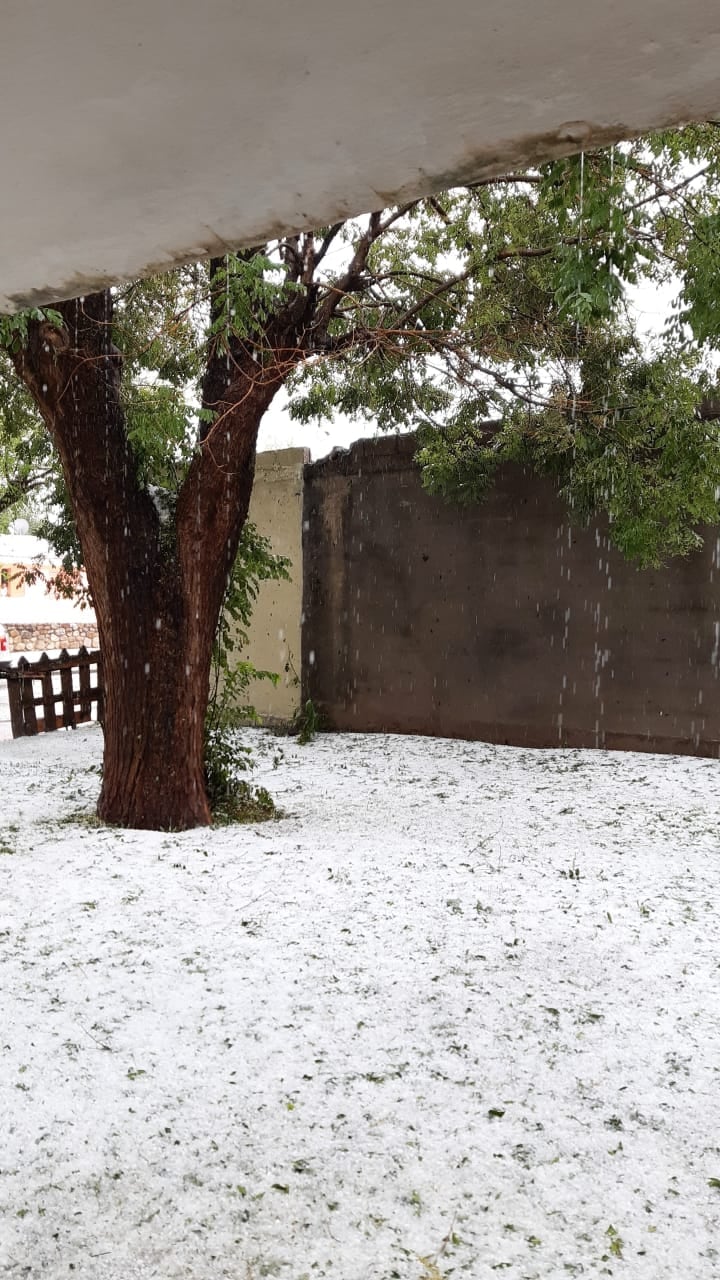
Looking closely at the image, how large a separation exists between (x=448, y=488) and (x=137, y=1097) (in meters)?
6.35

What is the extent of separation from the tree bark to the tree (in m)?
0.01

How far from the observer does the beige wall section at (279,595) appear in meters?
9.83

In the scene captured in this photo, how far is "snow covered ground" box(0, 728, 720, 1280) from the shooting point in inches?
87.5

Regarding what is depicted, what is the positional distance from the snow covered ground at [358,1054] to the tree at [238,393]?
1.11 meters

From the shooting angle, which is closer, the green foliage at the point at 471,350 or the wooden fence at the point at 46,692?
the green foliage at the point at 471,350

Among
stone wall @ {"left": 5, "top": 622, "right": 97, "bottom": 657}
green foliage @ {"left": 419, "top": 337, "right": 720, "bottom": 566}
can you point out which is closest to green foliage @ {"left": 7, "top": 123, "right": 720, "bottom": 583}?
green foliage @ {"left": 419, "top": 337, "right": 720, "bottom": 566}

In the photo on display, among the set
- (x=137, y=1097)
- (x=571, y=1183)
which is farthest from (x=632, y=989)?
(x=137, y=1097)

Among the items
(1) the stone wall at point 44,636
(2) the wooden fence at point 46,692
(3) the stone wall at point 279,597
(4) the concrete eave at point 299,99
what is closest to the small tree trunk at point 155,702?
(4) the concrete eave at point 299,99

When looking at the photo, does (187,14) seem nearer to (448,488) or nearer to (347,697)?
(448,488)

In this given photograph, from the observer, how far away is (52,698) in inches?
410

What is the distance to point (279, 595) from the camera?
32.7 feet

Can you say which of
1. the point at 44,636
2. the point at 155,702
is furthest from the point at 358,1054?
the point at 44,636

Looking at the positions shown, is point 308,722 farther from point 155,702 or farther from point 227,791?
point 155,702

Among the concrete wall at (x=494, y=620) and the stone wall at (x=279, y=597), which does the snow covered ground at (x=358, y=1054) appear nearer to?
the concrete wall at (x=494, y=620)
